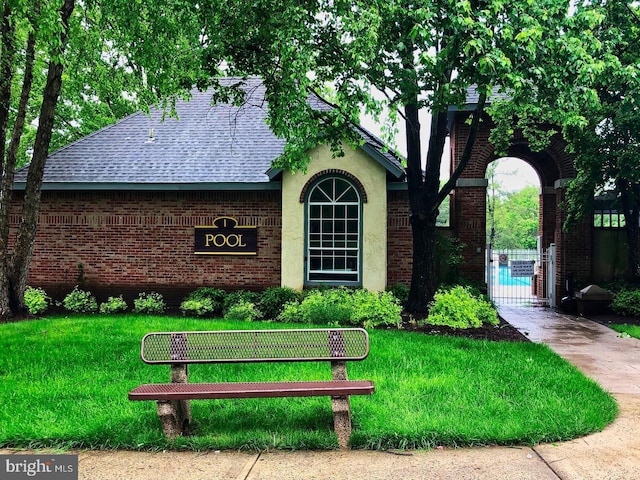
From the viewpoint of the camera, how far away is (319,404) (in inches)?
212

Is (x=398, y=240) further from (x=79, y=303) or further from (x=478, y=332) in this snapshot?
(x=79, y=303)

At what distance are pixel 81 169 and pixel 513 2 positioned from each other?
11.1m

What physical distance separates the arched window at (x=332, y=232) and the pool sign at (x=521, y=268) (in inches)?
291

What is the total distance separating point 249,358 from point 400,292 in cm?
810

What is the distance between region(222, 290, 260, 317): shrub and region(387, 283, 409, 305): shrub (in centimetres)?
318

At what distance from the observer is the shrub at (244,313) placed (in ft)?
38.6

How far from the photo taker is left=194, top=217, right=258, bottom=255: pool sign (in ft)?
44.7

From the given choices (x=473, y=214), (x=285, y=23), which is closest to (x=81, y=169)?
(x=285, y=23)

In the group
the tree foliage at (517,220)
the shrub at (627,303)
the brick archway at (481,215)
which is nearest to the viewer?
the shrub at (627,303)

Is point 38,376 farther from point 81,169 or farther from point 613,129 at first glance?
point 613,129

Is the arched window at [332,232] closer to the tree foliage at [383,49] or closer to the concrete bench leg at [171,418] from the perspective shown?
the tree foliage at [383,49]

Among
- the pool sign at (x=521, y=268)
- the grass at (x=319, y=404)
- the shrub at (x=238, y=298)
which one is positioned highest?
the pool sign at (x=521, y=268)

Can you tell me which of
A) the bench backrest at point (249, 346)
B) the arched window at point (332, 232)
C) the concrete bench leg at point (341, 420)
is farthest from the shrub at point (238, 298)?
the concrete bench leg at point (341, 420)

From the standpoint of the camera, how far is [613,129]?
42.7ft
